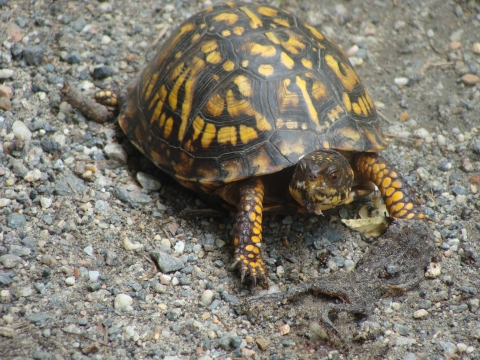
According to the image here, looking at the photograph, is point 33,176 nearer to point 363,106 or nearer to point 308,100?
point 308,100

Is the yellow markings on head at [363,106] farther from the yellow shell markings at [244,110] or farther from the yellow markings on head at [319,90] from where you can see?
the yellow shell markings at [244,110]

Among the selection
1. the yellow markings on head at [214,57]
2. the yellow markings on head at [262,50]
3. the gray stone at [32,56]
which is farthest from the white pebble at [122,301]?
the gray stone at [32,56]

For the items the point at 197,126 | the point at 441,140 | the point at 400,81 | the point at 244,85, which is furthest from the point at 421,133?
the point at 197,126

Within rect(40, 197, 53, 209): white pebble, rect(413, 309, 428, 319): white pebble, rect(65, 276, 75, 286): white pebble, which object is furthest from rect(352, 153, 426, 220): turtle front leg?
rect(40, 197, 53, 209): white pebble

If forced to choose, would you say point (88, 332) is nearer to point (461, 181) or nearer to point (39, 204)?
point (39, 204)

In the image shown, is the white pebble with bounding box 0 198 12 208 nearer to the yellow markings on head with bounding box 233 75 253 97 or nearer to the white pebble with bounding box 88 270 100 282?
the white pebble with bounding box 88 270 100 282

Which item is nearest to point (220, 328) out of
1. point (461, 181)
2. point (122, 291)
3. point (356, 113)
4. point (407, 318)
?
point (122, 291)
